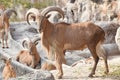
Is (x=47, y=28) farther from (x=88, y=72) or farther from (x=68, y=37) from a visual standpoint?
(x=88, y=72)

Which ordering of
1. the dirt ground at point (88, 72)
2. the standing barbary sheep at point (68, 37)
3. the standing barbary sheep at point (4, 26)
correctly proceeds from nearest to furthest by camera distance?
the standing barbary sheep at point (68, 37) < the dirt ground at point (88, 72) < the standing barbary sheep at point (4, 26)

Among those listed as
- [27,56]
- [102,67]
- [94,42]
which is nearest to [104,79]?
[94,42]

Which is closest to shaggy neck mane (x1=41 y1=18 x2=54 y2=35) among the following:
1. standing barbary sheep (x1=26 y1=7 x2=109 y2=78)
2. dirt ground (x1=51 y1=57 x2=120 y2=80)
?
standing barbary sheep (x1=26 y1=7 x2=109 y2=78)

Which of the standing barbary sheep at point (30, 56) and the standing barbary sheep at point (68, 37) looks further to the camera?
the standing barbary sheep at point (30, 56)

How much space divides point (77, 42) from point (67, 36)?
0.32m

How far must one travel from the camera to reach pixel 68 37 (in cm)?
1035

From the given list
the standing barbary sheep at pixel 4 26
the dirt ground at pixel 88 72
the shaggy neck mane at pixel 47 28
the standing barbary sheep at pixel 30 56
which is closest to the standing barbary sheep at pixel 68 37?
the shaggy neck mane at pixel 47 28

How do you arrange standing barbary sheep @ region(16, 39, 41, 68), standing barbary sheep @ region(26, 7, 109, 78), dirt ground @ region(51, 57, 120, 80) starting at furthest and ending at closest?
standing barbary sheep @ region(16, 39, 41, 68)
dirt ground @ region(51, 57, 120, 80)
standing barbary sheep @ region(26, 7, 109, 78)

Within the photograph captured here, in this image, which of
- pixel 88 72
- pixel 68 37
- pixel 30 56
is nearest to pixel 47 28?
pixel 68 37

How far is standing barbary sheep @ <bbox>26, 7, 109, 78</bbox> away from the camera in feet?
33.4

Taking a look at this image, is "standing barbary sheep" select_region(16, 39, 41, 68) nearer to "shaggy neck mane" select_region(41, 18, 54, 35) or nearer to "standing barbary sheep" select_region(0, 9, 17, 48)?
"standing barbary sheep" select_region(0, 9, 17, 48)

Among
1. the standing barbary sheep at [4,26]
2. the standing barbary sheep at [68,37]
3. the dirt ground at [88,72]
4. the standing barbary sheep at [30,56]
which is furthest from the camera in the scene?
the standing barbary sheep at [4,26]

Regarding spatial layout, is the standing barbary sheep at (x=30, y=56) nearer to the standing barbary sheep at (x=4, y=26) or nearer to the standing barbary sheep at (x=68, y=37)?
the standing barbary sheep at (x=4, y=26)

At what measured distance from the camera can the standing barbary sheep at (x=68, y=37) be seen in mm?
10188
